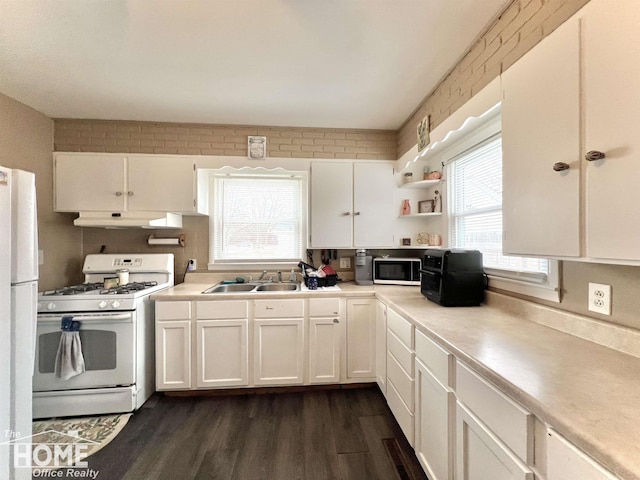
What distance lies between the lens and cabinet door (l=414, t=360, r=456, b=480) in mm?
1245

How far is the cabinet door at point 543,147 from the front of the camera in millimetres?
948

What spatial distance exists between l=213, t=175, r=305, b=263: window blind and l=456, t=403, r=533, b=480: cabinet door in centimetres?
211

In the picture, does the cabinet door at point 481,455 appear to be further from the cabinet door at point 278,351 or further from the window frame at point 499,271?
the cabinet door at point 278,351

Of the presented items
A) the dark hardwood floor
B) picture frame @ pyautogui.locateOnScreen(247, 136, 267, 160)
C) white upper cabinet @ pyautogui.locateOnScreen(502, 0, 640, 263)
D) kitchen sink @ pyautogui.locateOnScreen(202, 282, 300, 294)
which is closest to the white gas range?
the dark hardwood floor

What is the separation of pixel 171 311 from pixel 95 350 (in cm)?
57

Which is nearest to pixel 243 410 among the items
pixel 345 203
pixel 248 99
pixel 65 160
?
pixel 345 203

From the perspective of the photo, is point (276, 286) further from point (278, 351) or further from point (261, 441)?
point (261, 441)

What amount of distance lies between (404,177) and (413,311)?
5.11ft

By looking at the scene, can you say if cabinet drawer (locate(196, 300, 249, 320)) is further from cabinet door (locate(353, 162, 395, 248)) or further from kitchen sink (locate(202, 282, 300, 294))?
cabinet door (locate(353, 162, 395, 248))

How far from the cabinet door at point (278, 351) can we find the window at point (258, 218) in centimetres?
77

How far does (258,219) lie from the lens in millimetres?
2980

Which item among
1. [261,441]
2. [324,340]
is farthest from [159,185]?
[261,441]

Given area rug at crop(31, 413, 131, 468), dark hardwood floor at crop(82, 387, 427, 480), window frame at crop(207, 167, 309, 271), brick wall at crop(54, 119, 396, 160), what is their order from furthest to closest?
window frame at crop(207, 167, 309, 271) → brick wall at crop(54, 119, 396, 160) → area rug at crop(31, 413, 131, 468) → dark hardwood floor at crop(82, 387, 427, 480)

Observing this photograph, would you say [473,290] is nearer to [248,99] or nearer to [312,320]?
[312,320]
